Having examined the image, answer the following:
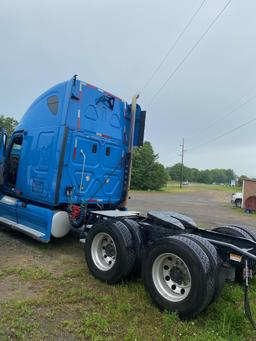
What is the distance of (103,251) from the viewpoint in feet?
14.5

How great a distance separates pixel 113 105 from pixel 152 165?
39428 millimetres

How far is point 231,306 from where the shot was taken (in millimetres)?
3562

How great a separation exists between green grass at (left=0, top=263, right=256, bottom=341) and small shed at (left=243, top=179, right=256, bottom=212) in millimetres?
16980

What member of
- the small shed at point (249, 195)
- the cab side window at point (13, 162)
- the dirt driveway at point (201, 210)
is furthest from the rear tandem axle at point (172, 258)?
the small shed at point (249, 195)

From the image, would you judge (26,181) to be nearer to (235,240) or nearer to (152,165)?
(235,240)

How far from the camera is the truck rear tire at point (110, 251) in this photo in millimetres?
3939

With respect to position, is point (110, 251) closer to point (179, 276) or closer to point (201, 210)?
point (179, 276)

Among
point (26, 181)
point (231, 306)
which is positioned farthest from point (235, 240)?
point (26, 181)

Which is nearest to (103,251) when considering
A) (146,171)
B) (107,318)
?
(107,318)

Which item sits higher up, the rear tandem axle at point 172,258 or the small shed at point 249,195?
the small shed at point 249,195

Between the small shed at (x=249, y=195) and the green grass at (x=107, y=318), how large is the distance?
16980 mm

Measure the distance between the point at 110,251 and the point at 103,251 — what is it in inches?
7.1

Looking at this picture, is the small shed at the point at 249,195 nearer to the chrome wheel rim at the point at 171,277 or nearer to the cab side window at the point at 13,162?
the cab side window at the point at 13,162

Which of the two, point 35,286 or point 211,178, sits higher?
point 211,178
